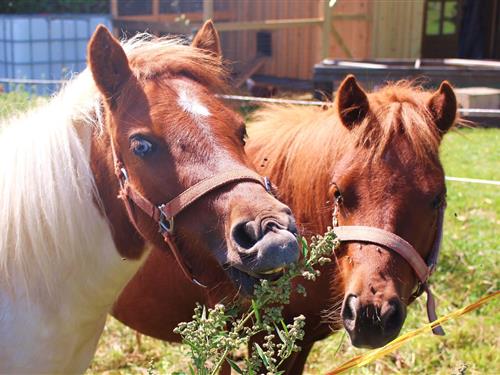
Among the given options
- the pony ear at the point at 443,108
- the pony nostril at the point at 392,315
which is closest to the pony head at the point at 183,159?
the pony nostril at the point at 392,315

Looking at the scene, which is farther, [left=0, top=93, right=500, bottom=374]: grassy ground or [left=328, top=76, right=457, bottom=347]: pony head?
[left=0, top=93, right=500, bottom=374]: grassy ground

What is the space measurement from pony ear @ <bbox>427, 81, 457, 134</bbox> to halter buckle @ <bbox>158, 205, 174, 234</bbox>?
131 centimetres

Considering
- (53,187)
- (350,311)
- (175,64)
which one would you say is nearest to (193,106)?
(175,64)

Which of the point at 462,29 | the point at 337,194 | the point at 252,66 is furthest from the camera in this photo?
the point at 462,29

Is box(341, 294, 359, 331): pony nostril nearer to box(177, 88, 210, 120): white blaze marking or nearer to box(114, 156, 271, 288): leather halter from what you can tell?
box(114, 156, 271, 288): leather halter

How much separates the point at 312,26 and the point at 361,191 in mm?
9653

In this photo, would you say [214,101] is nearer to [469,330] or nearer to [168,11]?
[469,330]

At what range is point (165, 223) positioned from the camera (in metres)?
2.08

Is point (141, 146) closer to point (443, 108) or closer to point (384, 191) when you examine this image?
point (384, 191)

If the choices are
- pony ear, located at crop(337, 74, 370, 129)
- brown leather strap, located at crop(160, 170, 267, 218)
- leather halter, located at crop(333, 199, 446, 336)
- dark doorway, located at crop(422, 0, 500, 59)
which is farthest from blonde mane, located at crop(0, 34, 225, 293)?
dark doorway, located at crop(422, 0, 500, 59)

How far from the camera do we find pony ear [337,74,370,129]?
2.70 meters

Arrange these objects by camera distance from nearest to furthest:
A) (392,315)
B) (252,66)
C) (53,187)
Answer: (53,187)
(392,315)
(252,66)

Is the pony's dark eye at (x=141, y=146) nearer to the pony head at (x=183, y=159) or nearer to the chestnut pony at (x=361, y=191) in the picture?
the pony head at (x=183, y=159)

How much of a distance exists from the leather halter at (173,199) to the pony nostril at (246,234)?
0.61 feet
